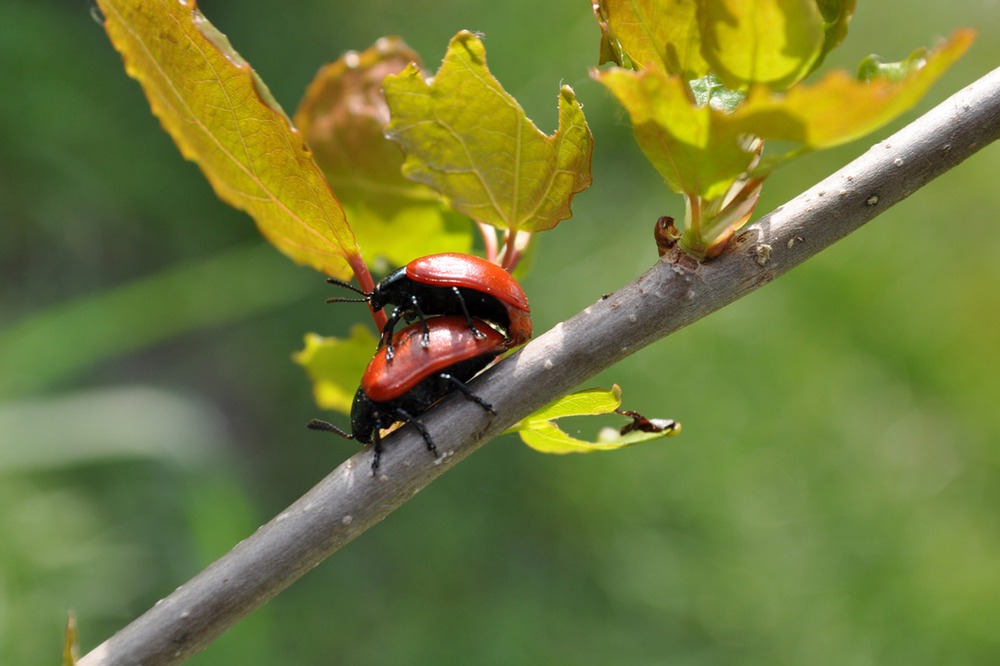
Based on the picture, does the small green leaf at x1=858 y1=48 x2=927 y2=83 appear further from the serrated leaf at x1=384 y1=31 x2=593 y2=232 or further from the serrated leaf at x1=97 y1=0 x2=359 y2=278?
the serrated leaf at x1=97 y1=0 x2=359 y2=278

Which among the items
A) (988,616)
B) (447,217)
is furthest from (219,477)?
(988,616)

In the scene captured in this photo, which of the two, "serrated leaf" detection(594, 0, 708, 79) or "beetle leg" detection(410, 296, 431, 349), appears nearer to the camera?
"serrated leaf" detection(594, 0, 708, 79)

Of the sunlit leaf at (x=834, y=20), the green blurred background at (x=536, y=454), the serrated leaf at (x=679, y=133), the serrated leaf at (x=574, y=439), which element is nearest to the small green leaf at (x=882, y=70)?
the sunlit leaf at (x=834, y=20)

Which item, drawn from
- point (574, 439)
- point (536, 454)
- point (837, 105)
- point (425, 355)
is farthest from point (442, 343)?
point (536, 454)

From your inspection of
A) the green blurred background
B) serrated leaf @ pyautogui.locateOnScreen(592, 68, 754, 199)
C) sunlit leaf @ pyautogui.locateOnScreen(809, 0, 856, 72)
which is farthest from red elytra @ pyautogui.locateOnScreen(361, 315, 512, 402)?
the green blurred background

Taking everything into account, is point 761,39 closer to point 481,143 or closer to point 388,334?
point 481,143

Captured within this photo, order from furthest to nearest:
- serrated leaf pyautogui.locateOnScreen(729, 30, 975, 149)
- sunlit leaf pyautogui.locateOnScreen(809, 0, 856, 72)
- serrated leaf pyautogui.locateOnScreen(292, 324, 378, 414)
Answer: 1. serrated leaf pyautogui.locateOnScreen(292, 324, 378, 414)
2. sunlit leaf pyautogui.locateOnScreen(809, 0, 856, 72)
3. serrated leaf pyautogui.locateOnScreen(729, 30, 975, 149)
